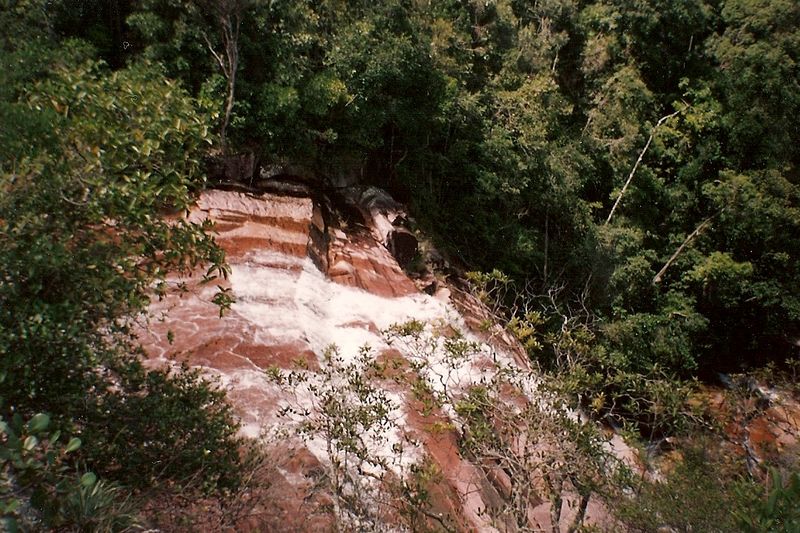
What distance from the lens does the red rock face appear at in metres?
6.82

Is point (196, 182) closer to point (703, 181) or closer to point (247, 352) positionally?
point (247, 352)

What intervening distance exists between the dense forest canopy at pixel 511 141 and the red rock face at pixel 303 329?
1127 millimetres

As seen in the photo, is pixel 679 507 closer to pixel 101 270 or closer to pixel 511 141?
pixel 101 270

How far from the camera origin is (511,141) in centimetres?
1407

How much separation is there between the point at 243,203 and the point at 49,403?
26.6 feet

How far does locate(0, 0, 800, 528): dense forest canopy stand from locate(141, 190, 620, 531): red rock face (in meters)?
1.13

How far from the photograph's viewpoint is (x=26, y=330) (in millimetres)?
3674

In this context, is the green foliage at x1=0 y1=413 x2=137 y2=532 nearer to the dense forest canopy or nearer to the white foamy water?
the dense forest canopy

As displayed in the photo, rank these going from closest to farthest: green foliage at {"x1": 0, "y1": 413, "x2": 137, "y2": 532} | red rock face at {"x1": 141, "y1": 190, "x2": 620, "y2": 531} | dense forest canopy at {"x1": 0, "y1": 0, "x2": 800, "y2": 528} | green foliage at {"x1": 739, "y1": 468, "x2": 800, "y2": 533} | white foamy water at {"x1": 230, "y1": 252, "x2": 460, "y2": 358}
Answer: green foliage at {"x1": 739, "y1": 468, "x2": 800, "y2": 533}
green foliage at {"x1": 0, "y1": 413, "x2": 137, "y2": 532}
dense forest canopy at {"x1": 0, "y1": 0, "x2": 800, "y2": 528}
red rock face at {"x1": 141, "y1": 190, "x2": 620, "y2": 531}
white foamy water at {"x1": 230, "y1": 252, "x2": 460, "y2": 358}

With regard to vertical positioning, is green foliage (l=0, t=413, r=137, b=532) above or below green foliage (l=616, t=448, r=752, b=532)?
above

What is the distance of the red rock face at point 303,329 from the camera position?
6.82m

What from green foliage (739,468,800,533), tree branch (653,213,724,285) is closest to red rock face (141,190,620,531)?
green foliage (739,468,800,533)

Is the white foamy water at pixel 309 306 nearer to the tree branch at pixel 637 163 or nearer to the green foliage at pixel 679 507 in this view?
the green foliage at pixel 679 507

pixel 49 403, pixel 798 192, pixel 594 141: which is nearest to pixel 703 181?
pixel 798 192
